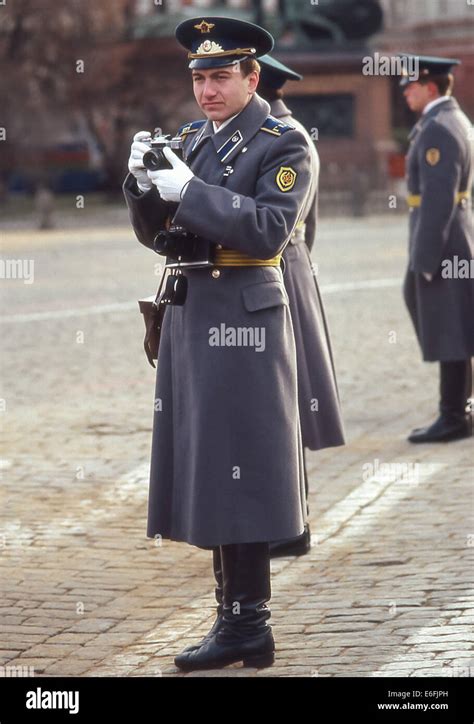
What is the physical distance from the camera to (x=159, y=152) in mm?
5055

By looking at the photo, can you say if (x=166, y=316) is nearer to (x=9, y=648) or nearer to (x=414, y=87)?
(x=9, y=648)

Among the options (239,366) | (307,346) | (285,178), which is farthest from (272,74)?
(239,366)

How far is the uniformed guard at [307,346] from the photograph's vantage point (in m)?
6.63

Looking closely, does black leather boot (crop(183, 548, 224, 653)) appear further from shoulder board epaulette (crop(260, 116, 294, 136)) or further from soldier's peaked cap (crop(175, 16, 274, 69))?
soldier's peaked cap (crop(175, 16, 274, 69))

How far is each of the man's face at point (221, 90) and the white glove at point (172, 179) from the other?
217mm

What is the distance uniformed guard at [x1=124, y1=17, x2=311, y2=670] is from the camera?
5121 mm

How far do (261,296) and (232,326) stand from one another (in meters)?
0.14

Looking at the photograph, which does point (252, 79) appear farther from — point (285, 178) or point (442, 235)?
point (442, 235)

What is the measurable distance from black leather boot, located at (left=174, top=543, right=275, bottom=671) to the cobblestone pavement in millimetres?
61

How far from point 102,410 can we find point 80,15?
1328 inches

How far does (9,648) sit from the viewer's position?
18.3ft

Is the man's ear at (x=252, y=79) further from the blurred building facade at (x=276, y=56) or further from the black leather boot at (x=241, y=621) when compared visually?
the blurred building facade at (x=276, y=56)

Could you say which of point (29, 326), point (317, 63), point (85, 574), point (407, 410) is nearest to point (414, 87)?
point (407, 410)

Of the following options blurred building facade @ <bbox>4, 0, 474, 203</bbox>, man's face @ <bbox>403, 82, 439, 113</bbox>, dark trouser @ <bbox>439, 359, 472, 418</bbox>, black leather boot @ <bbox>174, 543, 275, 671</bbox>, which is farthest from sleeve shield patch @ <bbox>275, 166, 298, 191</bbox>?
blurred building facade @ <bbox>4, 0, 474, 203</bbox>
